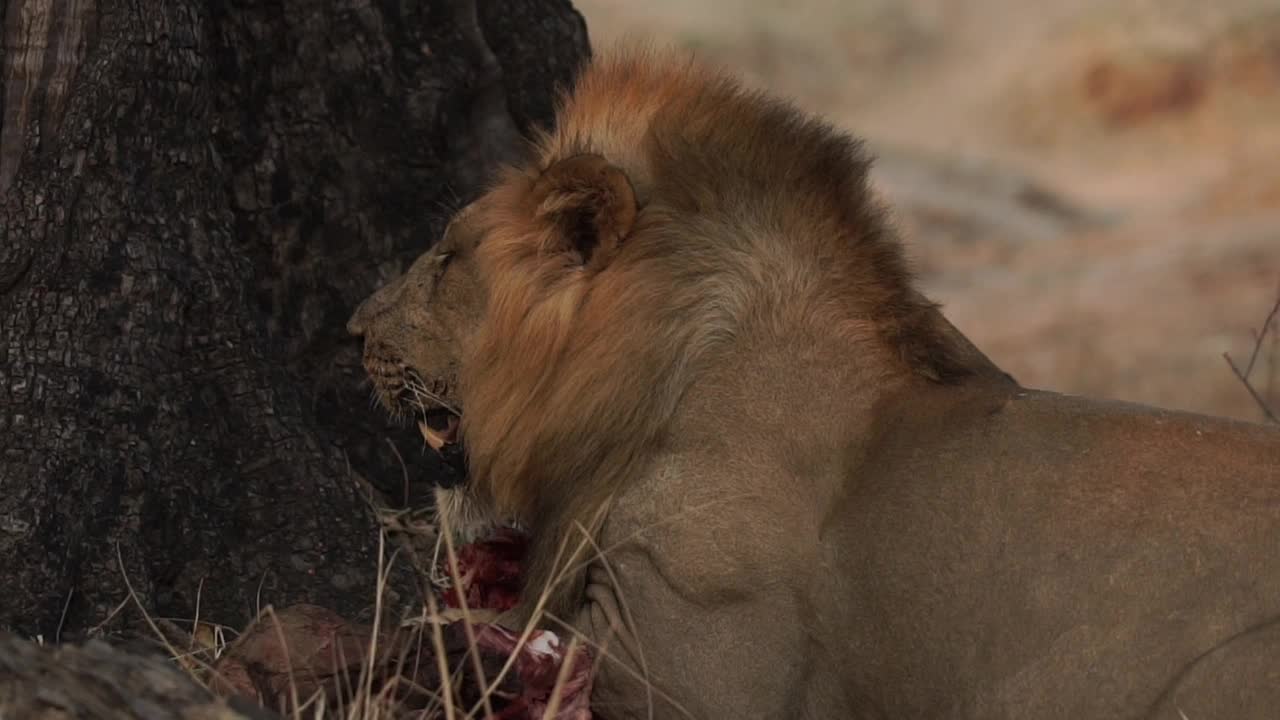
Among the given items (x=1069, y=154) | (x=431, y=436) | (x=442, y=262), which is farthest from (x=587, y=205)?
(x=1069, y=154)

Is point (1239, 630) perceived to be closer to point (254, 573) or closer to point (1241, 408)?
point (254, 573)

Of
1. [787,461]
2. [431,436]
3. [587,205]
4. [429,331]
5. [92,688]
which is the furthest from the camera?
[431,436]

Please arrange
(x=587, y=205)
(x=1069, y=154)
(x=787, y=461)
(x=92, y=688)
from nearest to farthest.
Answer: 1. (x=92, y=688)
2. (x=787, y=461)
3. (x=587, y=205)
4. (x=1069, y=154)

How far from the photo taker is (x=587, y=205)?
3.38 metres

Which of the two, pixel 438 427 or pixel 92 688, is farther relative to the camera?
pixel 438 427

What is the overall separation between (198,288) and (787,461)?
58.2 inches

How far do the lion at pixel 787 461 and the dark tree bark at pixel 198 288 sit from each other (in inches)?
19.1

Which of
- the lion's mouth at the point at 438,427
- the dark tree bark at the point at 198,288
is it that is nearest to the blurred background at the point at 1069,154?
the lion's mouth at the point at 438,427

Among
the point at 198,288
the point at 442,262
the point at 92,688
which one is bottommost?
the point at 92,688

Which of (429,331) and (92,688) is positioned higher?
(429,331)

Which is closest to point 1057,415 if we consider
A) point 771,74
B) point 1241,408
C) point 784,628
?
point 784,628

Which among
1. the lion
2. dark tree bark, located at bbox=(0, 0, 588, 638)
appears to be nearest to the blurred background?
the lion

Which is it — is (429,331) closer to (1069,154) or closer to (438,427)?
(438,427)

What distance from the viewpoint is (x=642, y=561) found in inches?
127
